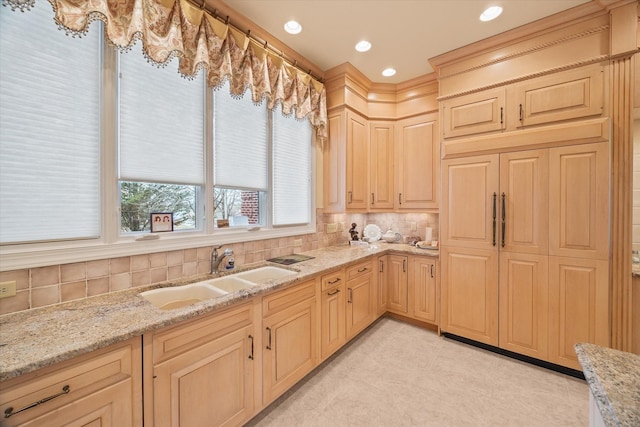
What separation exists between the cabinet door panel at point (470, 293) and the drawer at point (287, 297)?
1571 millimetres

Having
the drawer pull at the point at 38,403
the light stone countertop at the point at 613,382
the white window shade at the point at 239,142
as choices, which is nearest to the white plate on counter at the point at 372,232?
the white window shade at the point at 239,142

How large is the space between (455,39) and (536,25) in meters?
0.63

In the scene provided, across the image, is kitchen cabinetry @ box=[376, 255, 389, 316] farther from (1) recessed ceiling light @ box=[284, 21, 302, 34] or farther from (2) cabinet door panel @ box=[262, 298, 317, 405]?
(1) recessed ceiling light @ box=[284, 21, 302, 34]

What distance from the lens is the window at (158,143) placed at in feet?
5.57

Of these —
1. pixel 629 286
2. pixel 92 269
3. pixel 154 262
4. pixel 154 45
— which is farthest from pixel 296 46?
pixel 629 286

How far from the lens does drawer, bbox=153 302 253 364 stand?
4.13ft

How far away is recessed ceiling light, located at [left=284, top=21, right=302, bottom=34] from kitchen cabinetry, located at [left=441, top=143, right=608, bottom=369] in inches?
76.8

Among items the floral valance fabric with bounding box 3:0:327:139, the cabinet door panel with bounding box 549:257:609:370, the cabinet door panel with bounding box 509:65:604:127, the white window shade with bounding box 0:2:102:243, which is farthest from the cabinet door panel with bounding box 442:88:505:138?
the white window shade with bounding box 0:2:102:243

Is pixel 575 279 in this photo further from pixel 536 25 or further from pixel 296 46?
pixel 296 46

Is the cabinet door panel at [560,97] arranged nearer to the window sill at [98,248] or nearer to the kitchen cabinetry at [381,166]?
the kitchen cabinetry at [381,166]

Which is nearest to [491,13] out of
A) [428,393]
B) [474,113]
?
[474,113]

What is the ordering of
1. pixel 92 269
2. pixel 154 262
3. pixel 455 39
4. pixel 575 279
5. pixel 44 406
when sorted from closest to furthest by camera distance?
pixel 44 406 → pixel 92 269 → pixel 154 262 → pixel 575 279 → pixel 455 39

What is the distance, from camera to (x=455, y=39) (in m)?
2.52

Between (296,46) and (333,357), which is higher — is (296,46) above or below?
above
